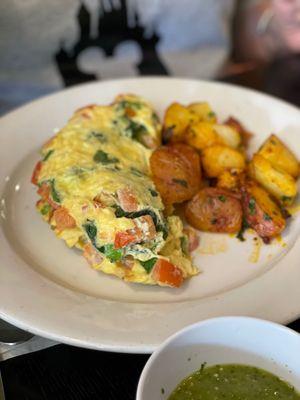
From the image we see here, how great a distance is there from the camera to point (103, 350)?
118 centimetres

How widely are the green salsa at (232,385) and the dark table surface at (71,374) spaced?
229mm

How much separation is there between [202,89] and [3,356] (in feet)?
4.00

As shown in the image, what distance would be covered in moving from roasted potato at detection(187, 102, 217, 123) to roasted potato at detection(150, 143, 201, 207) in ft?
0.84

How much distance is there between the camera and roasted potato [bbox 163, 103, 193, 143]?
1798 millimetres

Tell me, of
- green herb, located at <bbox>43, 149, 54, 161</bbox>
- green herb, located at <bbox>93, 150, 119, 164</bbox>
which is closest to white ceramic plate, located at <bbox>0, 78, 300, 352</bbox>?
green herb, located at <bbox>43, 149, 54, 161</bbox>

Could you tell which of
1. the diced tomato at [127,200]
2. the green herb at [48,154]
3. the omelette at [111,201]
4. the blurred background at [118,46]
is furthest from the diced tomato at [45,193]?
the blurred background at [118,46]

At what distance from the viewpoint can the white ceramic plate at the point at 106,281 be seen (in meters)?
1.23

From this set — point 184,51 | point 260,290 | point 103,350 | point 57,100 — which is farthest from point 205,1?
point 103,350

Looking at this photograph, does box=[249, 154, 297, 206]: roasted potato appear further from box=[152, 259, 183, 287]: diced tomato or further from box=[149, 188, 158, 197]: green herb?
box=[152, 259, 183, 287]: diced tomato

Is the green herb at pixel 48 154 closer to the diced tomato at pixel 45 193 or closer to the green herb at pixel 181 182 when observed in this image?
the diced tomato at pixel 45 193

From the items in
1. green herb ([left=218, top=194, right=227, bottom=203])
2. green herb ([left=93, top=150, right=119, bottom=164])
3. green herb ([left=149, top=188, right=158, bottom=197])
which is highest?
green herb ([left=93, top=150, right=119, bottom=164])

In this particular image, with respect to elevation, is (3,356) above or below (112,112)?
below

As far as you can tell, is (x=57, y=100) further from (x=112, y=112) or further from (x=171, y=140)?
(x=171, y=140)

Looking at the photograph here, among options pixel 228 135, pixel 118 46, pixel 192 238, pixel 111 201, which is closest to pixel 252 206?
pixel 192 238
